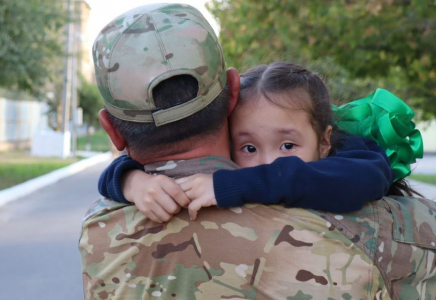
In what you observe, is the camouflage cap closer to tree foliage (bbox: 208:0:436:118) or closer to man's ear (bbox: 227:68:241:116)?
man's ear (bbox: 227:68:241:116)

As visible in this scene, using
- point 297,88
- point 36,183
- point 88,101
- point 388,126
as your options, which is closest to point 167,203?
point 297,88

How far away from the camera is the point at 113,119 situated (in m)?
1.89

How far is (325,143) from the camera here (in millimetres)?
2410

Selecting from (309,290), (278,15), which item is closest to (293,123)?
(309,290)

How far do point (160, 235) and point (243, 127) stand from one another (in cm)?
54

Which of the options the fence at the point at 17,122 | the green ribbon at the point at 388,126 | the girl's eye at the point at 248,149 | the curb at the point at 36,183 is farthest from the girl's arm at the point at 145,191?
the fence at the point at 17,122

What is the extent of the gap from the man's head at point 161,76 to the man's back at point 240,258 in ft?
0.72

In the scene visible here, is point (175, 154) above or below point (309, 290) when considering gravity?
above

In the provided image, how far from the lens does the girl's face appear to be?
7.20ft

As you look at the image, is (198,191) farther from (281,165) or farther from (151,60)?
(151,60)

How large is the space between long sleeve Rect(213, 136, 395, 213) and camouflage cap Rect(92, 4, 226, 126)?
0.70 feet

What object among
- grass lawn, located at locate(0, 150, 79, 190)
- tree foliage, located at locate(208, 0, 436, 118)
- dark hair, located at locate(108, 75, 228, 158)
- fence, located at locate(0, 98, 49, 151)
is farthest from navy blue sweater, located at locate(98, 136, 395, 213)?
fence, located at locate(0, 98, 49, 151)

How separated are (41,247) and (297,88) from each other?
26.0 ft

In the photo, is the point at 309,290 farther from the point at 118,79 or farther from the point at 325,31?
the point at 325,31
